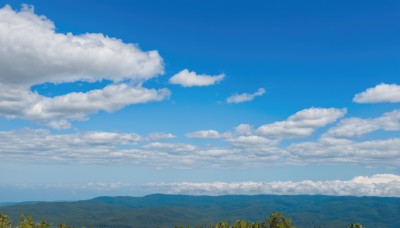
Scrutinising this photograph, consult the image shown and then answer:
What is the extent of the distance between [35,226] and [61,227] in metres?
9.80

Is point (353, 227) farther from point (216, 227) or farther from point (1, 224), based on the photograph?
point (1, 224)

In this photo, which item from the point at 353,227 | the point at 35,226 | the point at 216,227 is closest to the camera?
the point at 353,227

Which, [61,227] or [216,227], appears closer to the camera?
[61,227]

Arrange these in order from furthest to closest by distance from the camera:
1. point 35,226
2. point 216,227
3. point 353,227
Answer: point 216,227 → point 35,226 → point 353,227

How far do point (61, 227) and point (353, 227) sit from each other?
365 ft

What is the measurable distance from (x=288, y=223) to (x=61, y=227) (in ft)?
292

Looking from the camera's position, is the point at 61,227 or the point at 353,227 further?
the point at 61,227

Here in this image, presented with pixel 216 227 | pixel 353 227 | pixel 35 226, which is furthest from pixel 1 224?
pixel 353 227

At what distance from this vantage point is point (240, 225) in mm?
176125

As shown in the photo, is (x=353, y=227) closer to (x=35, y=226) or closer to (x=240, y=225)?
(x=240, y=225)

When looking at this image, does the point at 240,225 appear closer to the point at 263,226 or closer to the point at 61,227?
the point at 263,226

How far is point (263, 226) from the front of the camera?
157250mm

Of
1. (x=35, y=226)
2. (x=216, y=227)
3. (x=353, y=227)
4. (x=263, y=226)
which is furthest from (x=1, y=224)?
(x=353, y=227)

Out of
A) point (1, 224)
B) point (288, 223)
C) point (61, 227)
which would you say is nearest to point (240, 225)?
point (288, 223)
